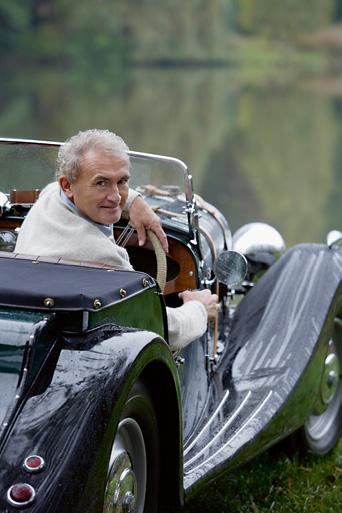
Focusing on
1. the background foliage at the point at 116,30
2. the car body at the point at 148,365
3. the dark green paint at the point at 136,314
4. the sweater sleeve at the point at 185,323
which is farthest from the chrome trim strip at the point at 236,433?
the background foliage at the point at 116,30

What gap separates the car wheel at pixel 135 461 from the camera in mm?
2500

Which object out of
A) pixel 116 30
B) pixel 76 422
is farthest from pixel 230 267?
pixel 116 30

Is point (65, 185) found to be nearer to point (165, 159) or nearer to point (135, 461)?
point (135, 461)

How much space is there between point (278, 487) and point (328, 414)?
61 centimetres

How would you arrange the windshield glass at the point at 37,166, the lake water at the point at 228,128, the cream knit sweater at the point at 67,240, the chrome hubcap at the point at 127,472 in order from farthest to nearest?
1. the lake water at the point at 228,128
2. the windshield glass at the point at 37,166
3. the cream knit sweater at the point at 67,240
4. the chrome hubcap at the point at 127,472

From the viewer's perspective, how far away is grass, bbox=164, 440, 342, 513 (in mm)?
3725

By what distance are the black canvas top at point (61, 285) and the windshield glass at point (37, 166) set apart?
1.32 metres

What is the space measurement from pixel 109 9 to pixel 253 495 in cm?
4532

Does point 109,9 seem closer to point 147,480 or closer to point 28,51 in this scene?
point 28,51

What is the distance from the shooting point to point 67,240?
2.85 metres

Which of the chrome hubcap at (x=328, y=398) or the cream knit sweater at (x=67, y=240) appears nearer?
the cream knit sweater at (x=67, y=240)

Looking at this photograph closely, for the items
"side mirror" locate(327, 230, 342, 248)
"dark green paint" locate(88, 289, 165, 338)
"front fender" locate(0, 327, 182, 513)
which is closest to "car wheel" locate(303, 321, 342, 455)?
"side mirror" locate(327, 230, 342, 248)

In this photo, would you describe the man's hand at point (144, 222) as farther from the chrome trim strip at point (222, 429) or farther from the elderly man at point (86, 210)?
the chrome trim strip at point (222, 429)

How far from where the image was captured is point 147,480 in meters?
2.78
